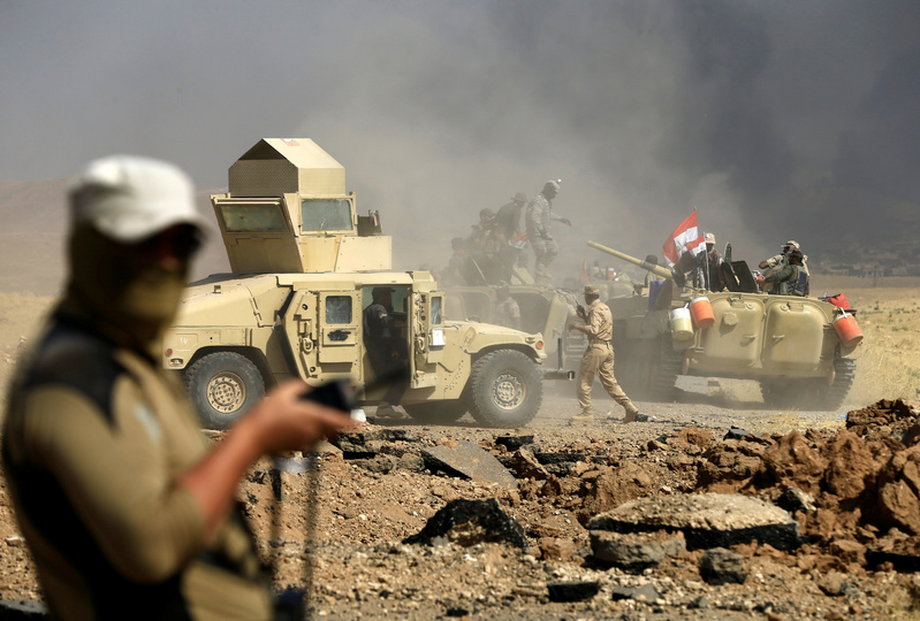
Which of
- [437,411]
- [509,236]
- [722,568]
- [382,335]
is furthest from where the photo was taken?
[509,236]

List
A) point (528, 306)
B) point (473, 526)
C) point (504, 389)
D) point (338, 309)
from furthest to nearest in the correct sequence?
point (528, 306), point (504, 389), point (338, 309), point (473, 526)

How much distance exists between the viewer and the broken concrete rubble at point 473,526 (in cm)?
723

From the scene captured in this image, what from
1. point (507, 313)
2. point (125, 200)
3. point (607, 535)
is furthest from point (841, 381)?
point (125, 200)

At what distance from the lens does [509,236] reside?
2328 centimetres

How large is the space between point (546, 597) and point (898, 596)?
1.69 m

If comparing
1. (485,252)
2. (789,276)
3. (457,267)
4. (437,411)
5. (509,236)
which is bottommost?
(437,411)

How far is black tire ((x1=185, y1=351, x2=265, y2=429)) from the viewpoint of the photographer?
500 inches

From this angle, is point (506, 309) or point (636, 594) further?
point (506, 309)

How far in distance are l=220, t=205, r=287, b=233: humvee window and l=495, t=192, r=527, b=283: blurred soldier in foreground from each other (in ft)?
29.6

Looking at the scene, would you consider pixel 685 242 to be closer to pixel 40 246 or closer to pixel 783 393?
pixel 783 393

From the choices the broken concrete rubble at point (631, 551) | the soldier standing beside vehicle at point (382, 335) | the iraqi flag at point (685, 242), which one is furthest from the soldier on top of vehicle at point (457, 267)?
the broken concrete rubble at point (631, 551)

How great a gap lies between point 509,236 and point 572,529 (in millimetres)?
15155

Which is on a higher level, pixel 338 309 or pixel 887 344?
pixel 338 309

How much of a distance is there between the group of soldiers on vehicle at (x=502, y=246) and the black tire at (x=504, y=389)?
25.5 feet
